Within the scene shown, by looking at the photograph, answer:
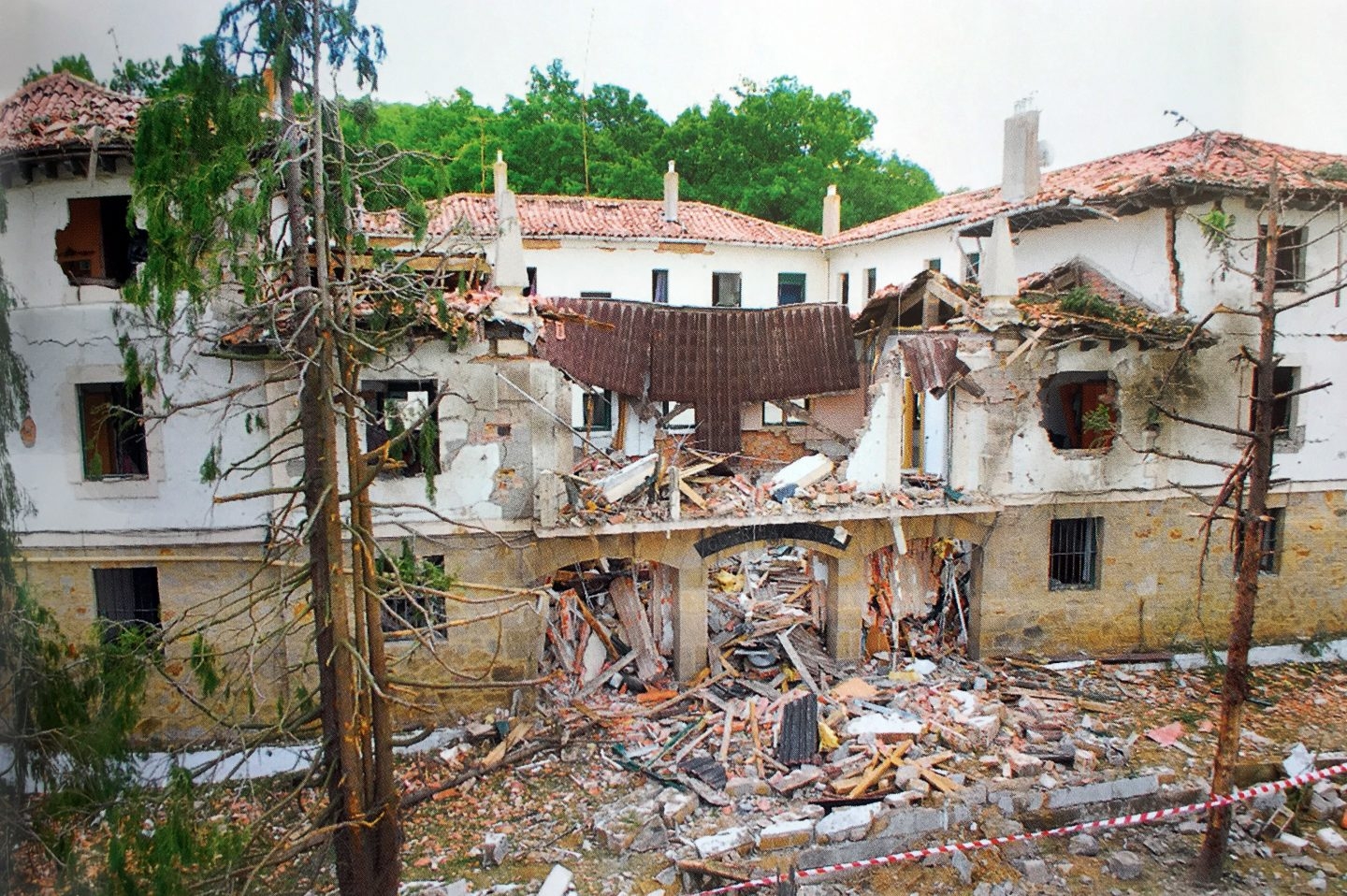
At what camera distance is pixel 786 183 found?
31.9 metres

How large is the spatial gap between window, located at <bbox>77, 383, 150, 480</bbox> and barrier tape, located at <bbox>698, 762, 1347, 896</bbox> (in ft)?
32.4

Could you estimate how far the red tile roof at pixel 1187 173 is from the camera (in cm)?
1441

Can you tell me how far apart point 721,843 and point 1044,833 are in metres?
3.83

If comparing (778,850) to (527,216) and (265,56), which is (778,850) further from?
(527,216)

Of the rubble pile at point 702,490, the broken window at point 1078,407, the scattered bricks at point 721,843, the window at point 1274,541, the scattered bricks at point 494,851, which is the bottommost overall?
the scattered bricks at point 494,851

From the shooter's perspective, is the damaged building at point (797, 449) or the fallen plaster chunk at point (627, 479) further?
the fallen plaster chunk at point (627, 479)

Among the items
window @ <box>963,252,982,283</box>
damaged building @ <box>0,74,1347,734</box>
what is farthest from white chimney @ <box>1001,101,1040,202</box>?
window @ <box>963,252,982,283</box>

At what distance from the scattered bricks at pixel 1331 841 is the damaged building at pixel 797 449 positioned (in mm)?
4629

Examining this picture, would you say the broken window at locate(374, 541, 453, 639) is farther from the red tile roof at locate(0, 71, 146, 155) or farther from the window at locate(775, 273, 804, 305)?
the window at locate(775, 273, 804, 305)

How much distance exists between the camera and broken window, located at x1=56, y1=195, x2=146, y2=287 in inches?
469

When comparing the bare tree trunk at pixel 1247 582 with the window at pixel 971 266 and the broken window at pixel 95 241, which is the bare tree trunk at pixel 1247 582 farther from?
the broken window at pixel 95 241

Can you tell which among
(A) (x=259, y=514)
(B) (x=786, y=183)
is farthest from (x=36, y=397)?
(B) (x=786, y=183)

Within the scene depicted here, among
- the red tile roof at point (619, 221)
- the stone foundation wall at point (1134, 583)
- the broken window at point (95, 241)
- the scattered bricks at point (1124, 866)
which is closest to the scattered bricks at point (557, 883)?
the scattered bricks at point (1124, 866)

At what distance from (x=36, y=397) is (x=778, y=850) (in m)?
10.8
